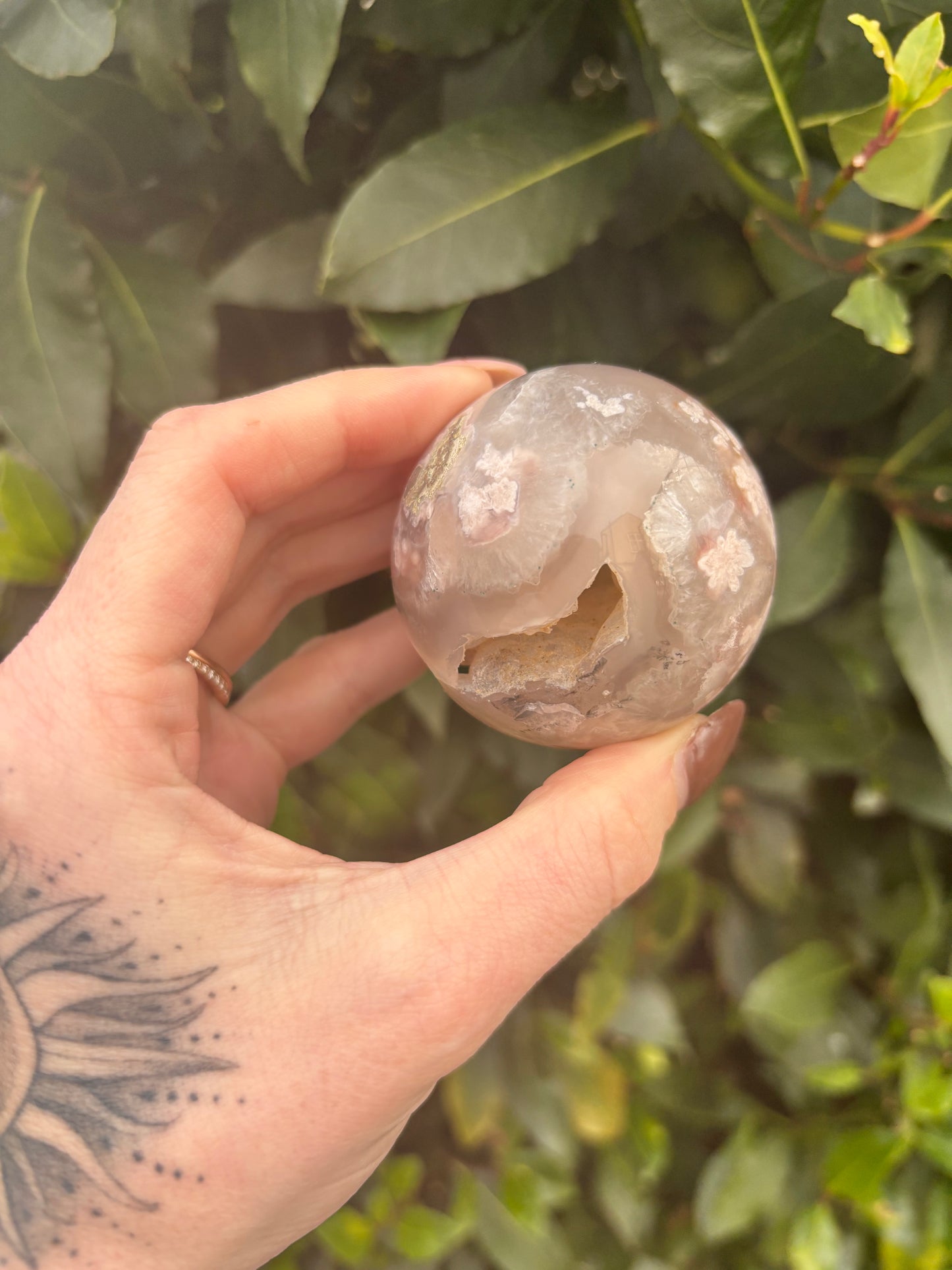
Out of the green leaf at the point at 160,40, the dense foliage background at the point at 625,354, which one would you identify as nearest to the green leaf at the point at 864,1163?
the dense foliage background at the point at 625,354

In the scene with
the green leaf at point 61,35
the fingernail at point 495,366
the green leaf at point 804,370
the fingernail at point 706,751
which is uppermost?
the green leaf at point 61,35

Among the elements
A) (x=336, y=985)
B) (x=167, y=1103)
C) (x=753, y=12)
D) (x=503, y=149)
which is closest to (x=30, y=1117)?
(x=167, y=1103)

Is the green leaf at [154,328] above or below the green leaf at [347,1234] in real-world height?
Result: above

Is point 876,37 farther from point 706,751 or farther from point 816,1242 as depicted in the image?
point 816,1242

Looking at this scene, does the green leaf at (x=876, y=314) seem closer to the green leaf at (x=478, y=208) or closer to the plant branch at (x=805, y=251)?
the plant branch at (x=805, y=251)

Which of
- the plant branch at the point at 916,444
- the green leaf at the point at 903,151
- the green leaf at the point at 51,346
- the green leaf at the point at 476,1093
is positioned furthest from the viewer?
the green leaf at the point at 476,1093

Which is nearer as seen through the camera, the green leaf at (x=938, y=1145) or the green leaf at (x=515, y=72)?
the green leaf at (x=515, y=72)

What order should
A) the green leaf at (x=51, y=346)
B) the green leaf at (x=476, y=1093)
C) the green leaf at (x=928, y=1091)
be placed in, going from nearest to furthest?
the green leaf at (x=51, y=346)
the green leaf at (x=928, y=1091)
the green leaf at (x=476, y=1093)

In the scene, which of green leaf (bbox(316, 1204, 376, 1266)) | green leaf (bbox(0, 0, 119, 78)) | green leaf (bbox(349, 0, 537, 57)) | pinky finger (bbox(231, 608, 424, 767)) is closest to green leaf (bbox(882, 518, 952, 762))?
pinky finger (bbox(231, 608, 424, 767))

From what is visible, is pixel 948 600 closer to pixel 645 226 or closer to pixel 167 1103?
pixel 645 226
